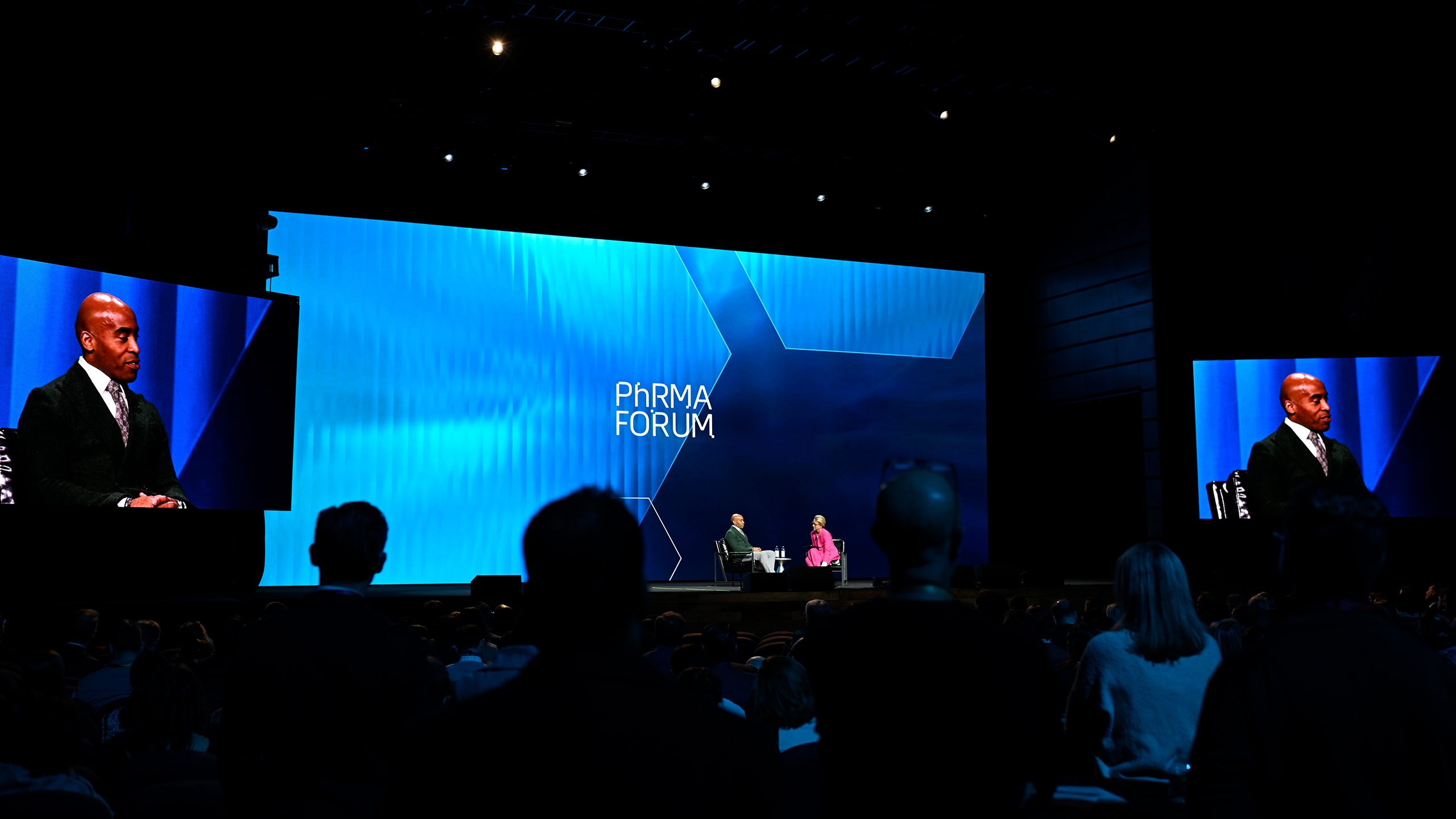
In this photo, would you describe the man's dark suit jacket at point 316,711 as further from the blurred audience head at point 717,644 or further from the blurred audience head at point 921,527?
the blurred audience head at point 717,644

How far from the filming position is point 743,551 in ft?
40.2

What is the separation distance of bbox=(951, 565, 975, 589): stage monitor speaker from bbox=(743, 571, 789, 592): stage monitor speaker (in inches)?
67.5

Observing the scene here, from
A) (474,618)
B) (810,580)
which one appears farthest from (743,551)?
(474,618)

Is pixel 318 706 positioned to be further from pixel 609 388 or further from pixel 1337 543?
pixel 609 388

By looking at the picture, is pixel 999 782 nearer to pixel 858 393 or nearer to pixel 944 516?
pixel 944 516

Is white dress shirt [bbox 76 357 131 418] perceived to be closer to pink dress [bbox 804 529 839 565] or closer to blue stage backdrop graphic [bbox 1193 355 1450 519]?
pink dress [bbox 804 529 839 565]

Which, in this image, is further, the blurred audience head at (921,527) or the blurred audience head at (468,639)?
the blurred audience head at (468,639)

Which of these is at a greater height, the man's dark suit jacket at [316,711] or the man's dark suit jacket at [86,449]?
the man's dark suit jacket at [86,449]

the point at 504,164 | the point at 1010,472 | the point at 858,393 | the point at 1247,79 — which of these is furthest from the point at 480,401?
the point at 1247,79

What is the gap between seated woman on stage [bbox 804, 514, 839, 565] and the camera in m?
12.5

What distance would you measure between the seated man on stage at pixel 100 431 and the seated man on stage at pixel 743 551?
5.62 m

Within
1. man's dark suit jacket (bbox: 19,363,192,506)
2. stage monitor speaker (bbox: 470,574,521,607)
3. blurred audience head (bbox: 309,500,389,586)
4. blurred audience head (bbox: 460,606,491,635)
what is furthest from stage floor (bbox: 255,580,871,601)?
blurred audience head (bbox: 309,500,389,586)

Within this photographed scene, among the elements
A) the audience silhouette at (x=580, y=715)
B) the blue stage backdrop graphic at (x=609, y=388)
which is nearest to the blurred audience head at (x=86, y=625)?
the audience silhouette at (x=580, y=715)

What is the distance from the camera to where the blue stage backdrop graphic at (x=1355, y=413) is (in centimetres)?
1141
